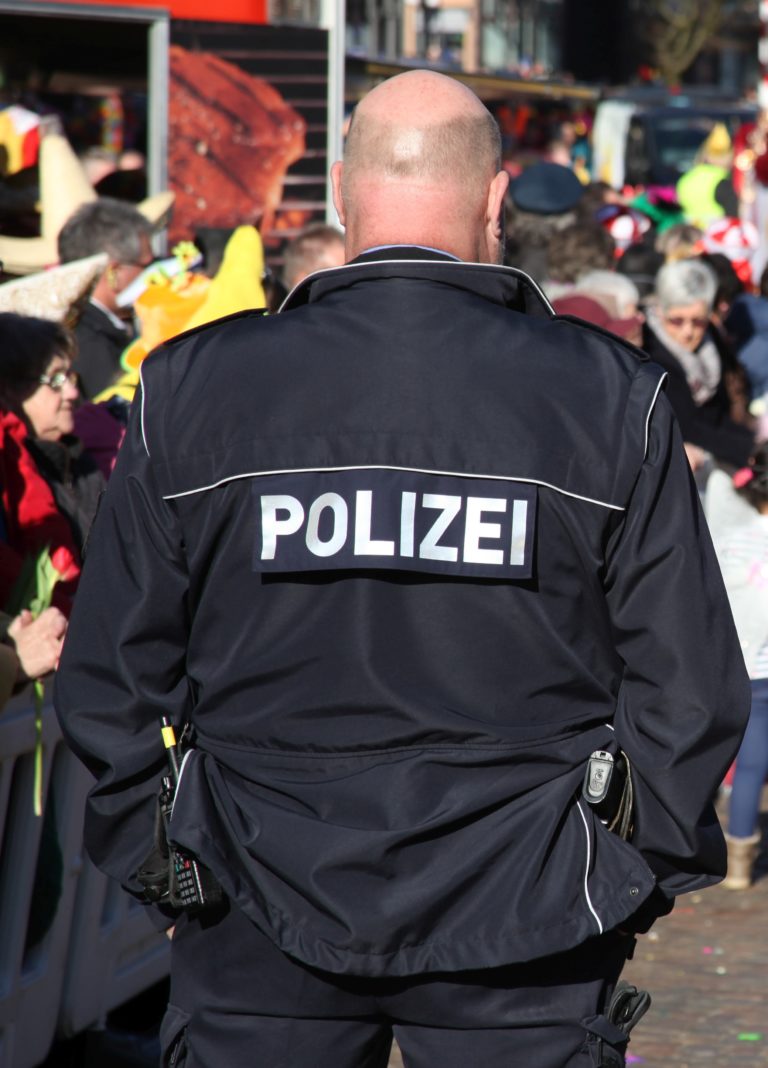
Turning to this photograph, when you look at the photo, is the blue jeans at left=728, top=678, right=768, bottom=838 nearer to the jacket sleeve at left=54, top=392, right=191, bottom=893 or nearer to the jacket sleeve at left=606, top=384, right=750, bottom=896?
the jacket sleeve at left=606, top=384, right=750, bottom=896

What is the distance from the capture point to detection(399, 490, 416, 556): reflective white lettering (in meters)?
2.26

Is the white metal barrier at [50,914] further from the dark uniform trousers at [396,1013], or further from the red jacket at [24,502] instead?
the dark uniform trousers at [396,1013]

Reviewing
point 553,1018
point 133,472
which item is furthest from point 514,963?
point 133,472

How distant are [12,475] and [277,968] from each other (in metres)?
2.29

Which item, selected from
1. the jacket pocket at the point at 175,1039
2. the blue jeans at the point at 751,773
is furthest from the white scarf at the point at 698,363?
the jacket pocket at the point at 175,1039

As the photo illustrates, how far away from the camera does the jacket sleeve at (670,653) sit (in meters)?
2.32

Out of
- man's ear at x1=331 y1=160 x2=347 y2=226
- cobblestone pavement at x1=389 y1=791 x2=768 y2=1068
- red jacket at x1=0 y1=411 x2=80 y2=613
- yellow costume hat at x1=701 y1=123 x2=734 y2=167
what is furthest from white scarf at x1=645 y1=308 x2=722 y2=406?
yellow costume hat at x1=701 y1=123 x2=734 y2=167

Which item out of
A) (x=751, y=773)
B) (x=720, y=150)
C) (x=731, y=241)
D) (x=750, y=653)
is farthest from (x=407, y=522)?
(x=720, y=150)

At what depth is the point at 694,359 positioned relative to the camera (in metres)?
7.33

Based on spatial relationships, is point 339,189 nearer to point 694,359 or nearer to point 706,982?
point 706,982

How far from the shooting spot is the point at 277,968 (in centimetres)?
230

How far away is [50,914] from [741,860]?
105 inches

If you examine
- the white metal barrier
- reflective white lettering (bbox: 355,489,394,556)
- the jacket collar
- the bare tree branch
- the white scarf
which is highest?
the jacket collar

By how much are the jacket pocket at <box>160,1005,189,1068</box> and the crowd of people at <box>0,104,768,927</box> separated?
1010 millimetres
